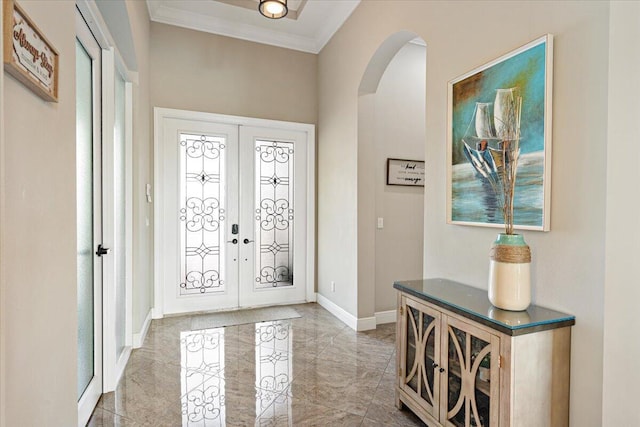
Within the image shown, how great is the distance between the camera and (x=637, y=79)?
1.27m

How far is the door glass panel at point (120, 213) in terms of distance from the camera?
102 inches

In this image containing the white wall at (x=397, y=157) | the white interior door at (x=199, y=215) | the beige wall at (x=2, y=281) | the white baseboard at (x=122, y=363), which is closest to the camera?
the beige wall at (x=2, y=281)

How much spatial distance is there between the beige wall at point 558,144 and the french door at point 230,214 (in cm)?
178

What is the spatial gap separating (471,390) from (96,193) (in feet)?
8.17

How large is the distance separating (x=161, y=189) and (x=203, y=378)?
2.20 meters

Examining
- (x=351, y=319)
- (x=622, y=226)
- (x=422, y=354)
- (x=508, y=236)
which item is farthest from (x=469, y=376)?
(x=351, y=319)

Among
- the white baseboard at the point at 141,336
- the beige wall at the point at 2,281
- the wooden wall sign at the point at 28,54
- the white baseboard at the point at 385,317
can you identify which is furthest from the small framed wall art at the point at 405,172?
the beige wall at the point at 2,281

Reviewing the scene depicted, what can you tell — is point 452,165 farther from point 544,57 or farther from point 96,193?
point 96,193

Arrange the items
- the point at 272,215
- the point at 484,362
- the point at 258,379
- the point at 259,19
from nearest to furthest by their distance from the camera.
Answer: the point at 484,362, the point at 258,379, the point at 259,19, the point at 272,215

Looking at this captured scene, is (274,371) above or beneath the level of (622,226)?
beneath

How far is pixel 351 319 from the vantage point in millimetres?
3605

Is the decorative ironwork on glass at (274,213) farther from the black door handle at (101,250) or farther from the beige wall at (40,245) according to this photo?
the beige wall at (40,245)

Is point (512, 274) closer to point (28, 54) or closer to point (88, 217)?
point (28, 54)

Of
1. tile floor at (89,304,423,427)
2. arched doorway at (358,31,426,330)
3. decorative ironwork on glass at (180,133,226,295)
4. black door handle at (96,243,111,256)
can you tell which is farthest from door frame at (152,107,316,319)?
black door handle at (96,243,111,256)
